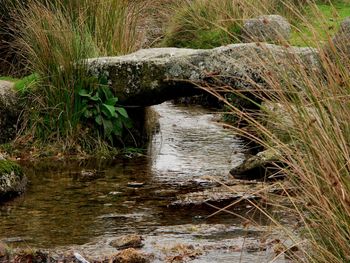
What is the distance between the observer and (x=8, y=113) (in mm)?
10336

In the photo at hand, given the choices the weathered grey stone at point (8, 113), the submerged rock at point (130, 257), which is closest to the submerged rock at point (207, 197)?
the submerged rock at point (130, 257)

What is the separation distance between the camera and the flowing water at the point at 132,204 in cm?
671

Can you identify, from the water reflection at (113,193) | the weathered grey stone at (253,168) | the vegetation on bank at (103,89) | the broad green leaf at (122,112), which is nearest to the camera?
the vegetation on bank at (103,89)

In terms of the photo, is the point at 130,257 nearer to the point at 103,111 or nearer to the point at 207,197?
the point at 207,197

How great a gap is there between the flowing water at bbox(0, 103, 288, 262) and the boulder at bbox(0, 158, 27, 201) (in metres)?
0.10

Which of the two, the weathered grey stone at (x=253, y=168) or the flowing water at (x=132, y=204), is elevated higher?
the weathered grey stone at (x=253, y=168)

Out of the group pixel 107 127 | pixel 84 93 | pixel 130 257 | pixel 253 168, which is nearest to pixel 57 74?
pixel 84 93

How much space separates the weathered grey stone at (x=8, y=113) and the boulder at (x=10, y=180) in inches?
75.7

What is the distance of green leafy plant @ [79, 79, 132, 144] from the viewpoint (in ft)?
33.2

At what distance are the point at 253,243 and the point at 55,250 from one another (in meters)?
1.37

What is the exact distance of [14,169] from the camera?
8.36 m

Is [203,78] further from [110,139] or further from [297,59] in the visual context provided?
[297,59]

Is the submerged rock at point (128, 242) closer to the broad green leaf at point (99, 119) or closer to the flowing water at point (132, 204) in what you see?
the flowing water at point (132, 204)

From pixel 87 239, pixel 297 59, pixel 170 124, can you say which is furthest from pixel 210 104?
pixel 297 59
